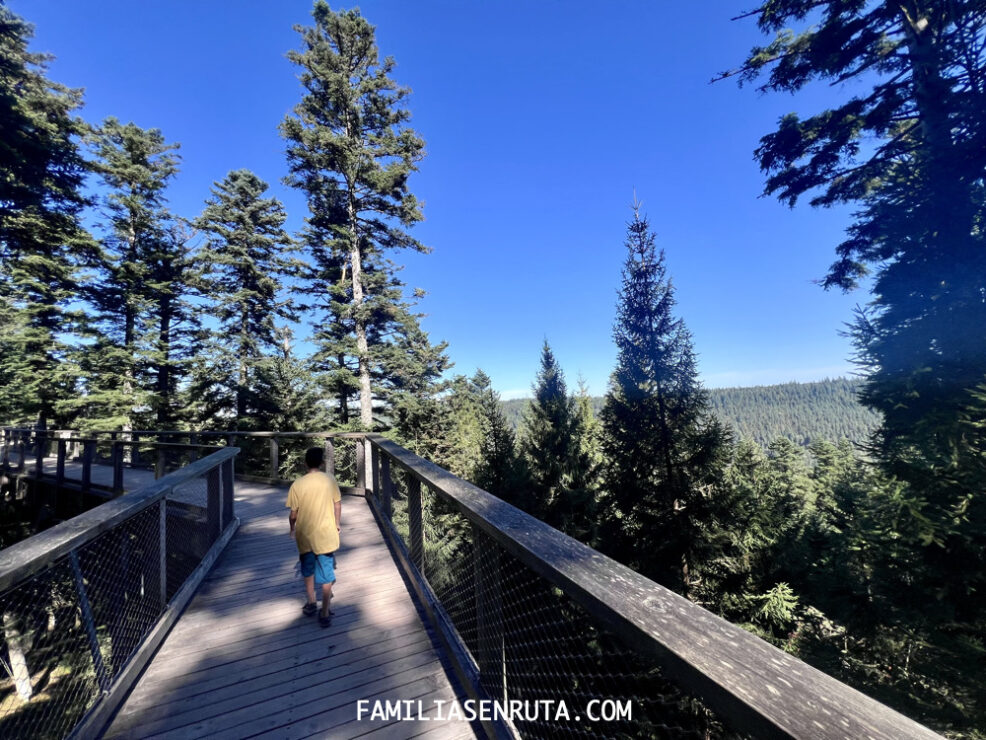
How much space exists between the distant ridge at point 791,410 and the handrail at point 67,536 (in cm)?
13123

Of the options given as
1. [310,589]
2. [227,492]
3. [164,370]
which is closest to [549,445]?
[227,492]

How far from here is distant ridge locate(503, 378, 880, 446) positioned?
151 meters

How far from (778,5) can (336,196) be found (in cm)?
1495

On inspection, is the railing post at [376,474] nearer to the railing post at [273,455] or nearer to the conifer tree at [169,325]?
the railing post at [273,455]

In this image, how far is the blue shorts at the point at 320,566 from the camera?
313 centimetres

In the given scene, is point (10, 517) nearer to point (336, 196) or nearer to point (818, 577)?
point (336, 196)

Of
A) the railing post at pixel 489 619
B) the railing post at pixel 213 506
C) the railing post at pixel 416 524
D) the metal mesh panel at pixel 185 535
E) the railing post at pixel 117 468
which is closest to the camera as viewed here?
the railing post at pixel 489 619

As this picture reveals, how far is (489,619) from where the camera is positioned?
7.02ft

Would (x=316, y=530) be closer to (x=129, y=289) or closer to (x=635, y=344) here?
(x=635, y=344)

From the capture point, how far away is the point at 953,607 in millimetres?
7988

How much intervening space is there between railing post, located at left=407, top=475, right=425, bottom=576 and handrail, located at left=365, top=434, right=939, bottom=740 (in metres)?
2.06

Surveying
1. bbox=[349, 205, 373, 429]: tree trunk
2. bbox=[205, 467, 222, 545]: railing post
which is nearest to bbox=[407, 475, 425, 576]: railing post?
bbox=[205, 467, 222, 545]: railing post

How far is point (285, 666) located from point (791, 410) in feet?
727

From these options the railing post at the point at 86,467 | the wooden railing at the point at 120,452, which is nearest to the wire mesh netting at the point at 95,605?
the wooden railing at the point at 120,452
